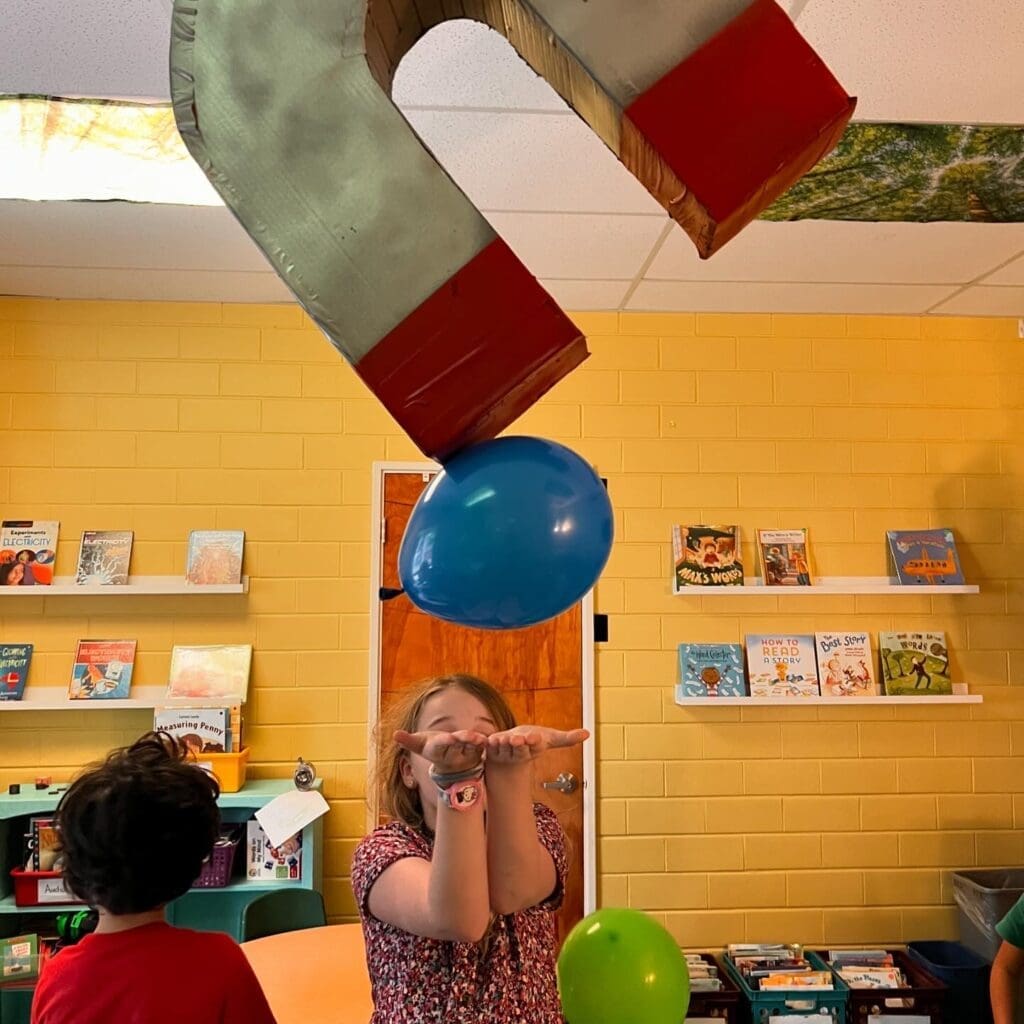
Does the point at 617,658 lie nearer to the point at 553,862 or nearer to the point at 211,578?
the point at 211,578

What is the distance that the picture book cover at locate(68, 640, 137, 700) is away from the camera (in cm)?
341

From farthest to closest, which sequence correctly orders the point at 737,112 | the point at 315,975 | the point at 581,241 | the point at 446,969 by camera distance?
the point at 581,241 → the point at 315,975 → the point at 446,969 → the point at 737,112

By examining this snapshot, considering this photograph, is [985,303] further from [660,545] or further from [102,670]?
[102,670]

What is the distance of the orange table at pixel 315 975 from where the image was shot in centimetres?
217

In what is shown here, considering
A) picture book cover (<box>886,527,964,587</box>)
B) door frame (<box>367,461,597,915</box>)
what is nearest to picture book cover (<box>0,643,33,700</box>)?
door frame (<box>367,461,597,915</box>)

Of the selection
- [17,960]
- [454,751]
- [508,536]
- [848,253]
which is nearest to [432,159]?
[508,536]

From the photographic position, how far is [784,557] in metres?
3.68

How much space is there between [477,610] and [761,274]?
276 centimetres

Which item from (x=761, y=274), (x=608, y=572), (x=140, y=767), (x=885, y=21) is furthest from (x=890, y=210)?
(x=140, y=767)

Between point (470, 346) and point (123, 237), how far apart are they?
8.57ft

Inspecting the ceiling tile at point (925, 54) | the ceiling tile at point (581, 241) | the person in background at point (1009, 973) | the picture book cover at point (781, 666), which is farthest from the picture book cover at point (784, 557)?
the ceiling tile at point (925, 54)

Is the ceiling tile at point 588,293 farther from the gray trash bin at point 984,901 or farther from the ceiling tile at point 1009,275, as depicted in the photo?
the gray trash bin at point 984,901

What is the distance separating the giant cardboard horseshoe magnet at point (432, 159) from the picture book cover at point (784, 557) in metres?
2.98

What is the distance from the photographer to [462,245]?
0.78 m
